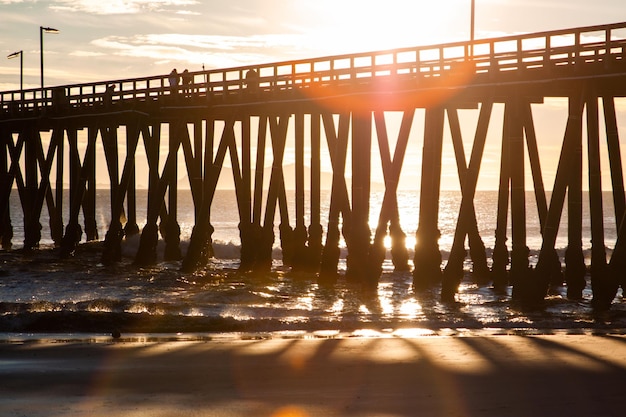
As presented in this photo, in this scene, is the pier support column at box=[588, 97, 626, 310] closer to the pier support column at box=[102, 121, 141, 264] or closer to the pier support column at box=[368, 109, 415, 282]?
the pier support column at box=[368, 109, 415, 282]

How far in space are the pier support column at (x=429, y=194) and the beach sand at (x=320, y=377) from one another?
7518mm

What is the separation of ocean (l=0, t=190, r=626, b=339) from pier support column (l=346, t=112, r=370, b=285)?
895mm

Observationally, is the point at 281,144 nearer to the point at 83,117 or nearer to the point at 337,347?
the point at 83,117

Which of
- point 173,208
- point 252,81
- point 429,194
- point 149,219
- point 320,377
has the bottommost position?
point 320,377

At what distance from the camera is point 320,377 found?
13.2m

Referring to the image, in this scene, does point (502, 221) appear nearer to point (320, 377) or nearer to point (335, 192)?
point (335, 192)

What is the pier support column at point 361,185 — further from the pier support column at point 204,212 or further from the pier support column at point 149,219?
the pier support column at point 149,219

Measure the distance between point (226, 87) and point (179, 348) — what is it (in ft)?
47.9

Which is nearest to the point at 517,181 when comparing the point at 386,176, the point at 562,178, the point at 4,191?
the point at 562,178

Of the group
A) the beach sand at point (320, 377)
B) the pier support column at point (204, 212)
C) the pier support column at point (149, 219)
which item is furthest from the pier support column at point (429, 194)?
the pier support column at point (149, 219)

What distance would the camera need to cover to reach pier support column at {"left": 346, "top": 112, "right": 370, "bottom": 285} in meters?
25.6

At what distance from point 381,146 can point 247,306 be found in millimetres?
6240

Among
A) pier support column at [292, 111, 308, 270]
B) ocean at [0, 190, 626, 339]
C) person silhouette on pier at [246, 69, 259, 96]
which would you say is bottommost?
ocean at [0, 190, 626, 339]

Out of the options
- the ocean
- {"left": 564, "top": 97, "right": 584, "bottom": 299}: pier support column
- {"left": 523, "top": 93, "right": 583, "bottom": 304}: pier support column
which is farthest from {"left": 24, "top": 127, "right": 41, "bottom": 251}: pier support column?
{"left": 523, "top": 93, "right": 583, "bottom": 304}: pier support column
